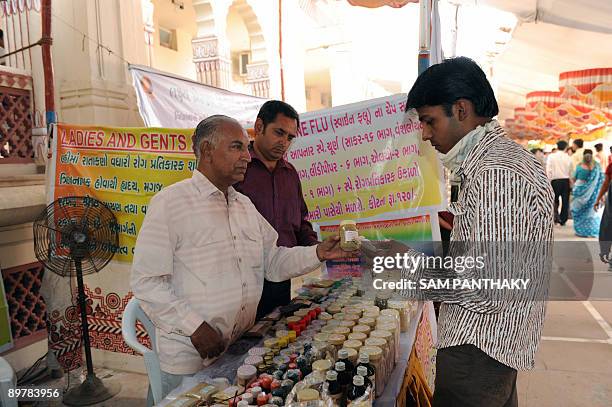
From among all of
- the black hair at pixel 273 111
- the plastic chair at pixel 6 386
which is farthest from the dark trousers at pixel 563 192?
the plastic chair at pixel 6 386

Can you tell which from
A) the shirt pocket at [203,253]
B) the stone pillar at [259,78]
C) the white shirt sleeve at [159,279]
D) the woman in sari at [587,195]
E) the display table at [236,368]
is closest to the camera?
the display table at [236,368]

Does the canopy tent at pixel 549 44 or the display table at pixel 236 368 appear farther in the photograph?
the canopy tent at pixel 549 44

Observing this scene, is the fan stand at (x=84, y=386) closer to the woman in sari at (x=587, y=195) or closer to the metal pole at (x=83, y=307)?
the metal pole at (x=83, y=307)

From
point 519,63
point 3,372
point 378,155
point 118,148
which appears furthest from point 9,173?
point 519,63

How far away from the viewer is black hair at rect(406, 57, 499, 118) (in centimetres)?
126

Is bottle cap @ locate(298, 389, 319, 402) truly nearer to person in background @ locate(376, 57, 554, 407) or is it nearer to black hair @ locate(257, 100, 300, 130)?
person in background @ locate(376, 57, 554, 407)

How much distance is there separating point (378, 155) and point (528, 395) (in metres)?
2.08

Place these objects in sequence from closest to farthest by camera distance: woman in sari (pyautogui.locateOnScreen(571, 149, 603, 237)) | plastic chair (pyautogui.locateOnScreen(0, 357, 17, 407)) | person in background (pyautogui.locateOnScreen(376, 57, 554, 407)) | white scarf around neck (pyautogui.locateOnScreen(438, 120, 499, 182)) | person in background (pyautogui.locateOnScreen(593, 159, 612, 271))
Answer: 1. person in background (pyautogui.locateOnScreen(376, 57, 554, 407))
2. white scarf around neck (pyautogui.locateOnScreen(438, 120, 499, 182))
3. plastic chair (pyautogui.locateOnScreen(0, 357, 17, 407))
4. person in background (pyautogui.locateOnScreen(593, 159, 612, 271))
5. woman in sari (pyautogui.locateOnScreen(571, 149, 603, 237))

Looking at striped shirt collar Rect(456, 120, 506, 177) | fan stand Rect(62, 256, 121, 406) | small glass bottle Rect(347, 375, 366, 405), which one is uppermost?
striped shirt collar Rect(456, 120, 506, 177)

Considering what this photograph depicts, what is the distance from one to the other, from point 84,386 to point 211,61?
15.8ft

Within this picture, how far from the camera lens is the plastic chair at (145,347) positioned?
1.77m

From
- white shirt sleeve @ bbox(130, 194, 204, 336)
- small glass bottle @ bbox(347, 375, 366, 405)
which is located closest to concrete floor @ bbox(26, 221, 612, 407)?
white shirt sleeve @ bbox(130, 194, 204, 336)

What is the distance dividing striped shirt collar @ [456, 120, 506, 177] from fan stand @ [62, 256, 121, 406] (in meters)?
2.80

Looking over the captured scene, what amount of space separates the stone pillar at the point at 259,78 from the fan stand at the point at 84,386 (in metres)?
5.53
